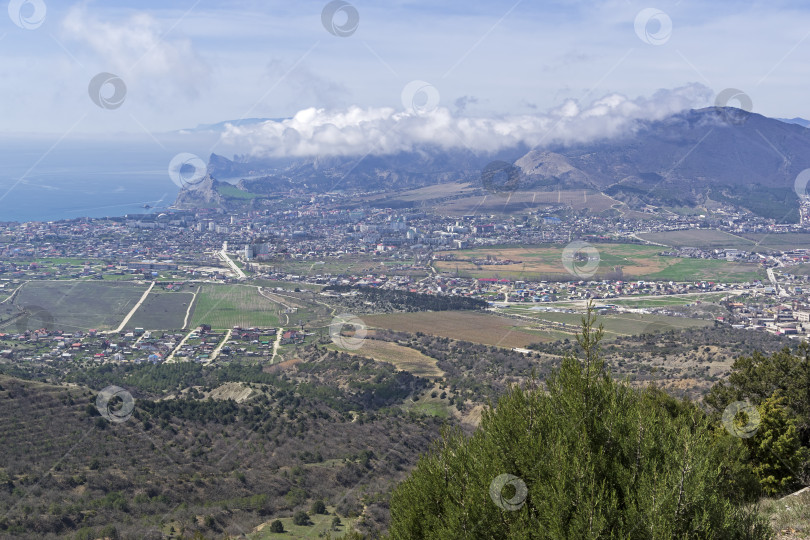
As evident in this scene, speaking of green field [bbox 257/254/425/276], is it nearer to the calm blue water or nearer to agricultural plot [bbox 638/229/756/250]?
agricultural plot [bbox 638/229/756/250]

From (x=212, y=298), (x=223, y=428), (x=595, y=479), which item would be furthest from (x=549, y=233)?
(x=595, y=479)

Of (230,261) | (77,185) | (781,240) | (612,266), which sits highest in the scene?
(77,185)

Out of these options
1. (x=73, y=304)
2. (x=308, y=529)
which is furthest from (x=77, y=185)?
(x=308, y=529)

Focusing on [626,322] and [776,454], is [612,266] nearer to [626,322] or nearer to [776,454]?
[626,322]

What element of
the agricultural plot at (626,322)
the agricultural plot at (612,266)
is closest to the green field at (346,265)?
the agricultural plot at (612,266)

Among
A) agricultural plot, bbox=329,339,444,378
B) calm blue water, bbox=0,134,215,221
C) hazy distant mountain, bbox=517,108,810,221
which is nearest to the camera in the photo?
agricultural plot, bbox=329,339,444,378

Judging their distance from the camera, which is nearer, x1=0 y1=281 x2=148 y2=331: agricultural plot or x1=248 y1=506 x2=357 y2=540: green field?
x1=248 y1=506 x2=357 y2=540: green field

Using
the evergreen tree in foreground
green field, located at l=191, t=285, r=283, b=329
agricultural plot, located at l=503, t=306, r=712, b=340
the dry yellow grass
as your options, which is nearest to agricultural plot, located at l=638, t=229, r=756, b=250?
the dry yellow grass
